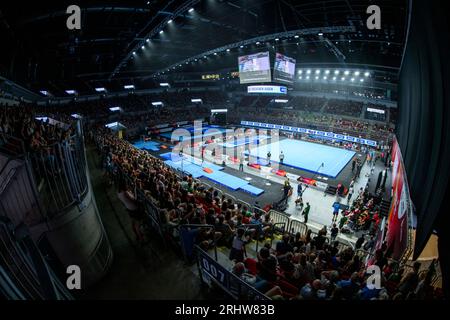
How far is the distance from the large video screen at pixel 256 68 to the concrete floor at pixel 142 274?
23.3 metres

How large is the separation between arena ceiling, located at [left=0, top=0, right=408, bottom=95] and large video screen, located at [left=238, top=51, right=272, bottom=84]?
2195mm

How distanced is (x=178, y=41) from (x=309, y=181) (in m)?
24.0

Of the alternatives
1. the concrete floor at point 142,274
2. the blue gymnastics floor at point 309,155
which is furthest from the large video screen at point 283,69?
the concrete floor at point 142,274

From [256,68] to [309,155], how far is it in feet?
41.0

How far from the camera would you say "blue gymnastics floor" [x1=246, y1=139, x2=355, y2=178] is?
23562mm

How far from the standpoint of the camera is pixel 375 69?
31.3m

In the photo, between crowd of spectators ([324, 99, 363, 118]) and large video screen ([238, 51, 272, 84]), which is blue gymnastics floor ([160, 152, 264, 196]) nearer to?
large video screen ([238, 51, 272, 84])

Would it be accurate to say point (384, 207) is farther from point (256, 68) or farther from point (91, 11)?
point (91, 11)

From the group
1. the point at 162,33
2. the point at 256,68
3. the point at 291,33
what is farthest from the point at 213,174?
the point at 162,33

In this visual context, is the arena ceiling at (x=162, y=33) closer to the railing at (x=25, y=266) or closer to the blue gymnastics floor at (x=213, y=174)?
the blue gymnastics floor at (x=213, y=174)

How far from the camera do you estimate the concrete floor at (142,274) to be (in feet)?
15.4

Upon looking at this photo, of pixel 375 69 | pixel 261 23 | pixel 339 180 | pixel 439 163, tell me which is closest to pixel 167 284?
pixel 439 163

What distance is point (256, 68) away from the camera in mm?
26203

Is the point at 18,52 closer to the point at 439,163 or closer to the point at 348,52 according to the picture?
the point at 439,163
